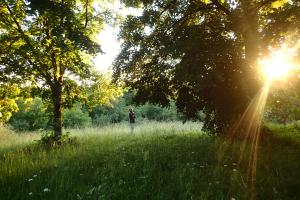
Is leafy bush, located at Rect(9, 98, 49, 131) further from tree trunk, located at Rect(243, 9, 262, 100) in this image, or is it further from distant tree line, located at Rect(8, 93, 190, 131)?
tree trunk, located at Rect(243, 9, 262, 100)

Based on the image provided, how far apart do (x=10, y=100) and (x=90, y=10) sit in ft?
20.7

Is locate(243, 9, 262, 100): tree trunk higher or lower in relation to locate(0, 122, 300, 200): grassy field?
higher

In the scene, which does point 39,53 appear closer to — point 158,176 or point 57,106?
point 57,106

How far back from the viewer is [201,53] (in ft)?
33.0

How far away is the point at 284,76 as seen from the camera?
405 inches

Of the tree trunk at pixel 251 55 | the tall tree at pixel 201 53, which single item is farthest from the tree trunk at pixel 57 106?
the tree trunk at pixel 251 55

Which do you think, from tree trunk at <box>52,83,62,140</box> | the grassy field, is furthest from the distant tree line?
the grassy field

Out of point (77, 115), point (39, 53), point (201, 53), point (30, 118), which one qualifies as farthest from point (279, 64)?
point (77, 115)

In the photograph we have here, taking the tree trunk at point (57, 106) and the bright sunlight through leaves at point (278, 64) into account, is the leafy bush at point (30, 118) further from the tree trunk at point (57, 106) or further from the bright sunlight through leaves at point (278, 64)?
the bright sunlight through leaves at point (278, 64)

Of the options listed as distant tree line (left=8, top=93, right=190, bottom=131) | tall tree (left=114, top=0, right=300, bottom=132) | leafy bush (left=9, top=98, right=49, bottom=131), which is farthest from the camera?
leafy bush (left=9, top=98, right=49, bottom=131)

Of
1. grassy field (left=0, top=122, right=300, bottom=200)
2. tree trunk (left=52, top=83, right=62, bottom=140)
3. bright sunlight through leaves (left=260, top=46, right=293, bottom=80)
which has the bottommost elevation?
grassy field (left=0, top=122, right=300, bottom=200)

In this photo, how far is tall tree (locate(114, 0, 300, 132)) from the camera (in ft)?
33.2

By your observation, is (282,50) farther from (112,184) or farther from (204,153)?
(112,184)

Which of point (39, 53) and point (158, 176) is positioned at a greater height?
Result: point (39, 53)
